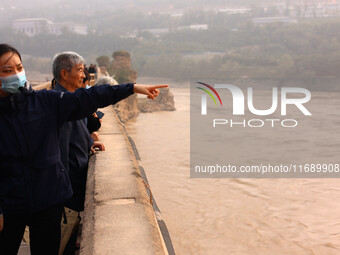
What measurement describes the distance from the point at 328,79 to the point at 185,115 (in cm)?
3870

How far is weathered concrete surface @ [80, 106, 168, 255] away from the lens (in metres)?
2.06

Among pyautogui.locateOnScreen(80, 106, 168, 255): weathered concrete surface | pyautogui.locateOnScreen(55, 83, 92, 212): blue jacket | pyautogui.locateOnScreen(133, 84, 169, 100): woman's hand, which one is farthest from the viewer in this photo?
pyautogui.locateOnScreen(55, 83, 92, 212): blue jacket

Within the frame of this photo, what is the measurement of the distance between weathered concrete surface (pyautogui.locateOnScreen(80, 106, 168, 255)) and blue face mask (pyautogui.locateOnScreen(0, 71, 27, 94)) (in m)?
0.90

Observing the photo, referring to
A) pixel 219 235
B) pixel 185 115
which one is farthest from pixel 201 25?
pixel 219 235

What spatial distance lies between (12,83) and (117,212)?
1.04 meters

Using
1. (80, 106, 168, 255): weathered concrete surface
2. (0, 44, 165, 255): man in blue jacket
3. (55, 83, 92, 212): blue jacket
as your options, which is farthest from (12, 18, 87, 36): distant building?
(0, 44, 165, 255): man in blue jacket

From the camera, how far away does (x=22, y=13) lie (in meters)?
186

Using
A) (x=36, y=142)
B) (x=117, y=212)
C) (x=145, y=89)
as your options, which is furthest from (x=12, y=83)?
(x=117, y=212)

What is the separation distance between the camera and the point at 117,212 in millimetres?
2486

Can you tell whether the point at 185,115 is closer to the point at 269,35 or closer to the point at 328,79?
the point at 328,79

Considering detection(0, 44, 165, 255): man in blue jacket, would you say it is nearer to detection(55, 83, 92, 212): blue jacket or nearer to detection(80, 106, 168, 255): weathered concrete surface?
detection(80, 106, 168, 255): weathered concrete surface

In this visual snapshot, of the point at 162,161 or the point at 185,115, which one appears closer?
the point at 162,161

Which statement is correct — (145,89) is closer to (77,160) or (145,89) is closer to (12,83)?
(12,83)

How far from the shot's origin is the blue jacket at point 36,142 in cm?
189
